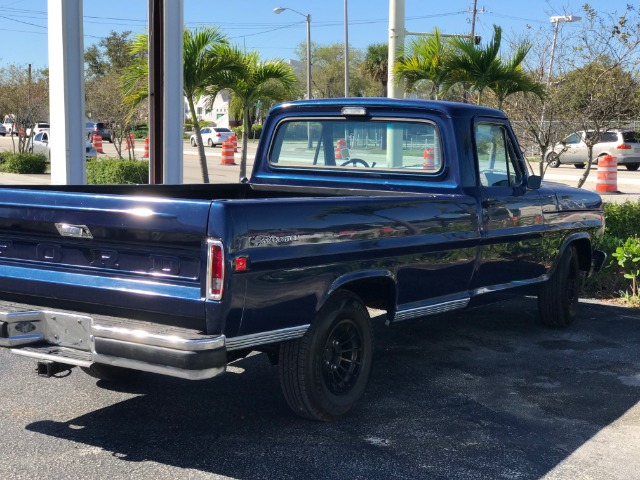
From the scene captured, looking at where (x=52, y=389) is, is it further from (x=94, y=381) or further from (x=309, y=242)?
(x=309, y=242)

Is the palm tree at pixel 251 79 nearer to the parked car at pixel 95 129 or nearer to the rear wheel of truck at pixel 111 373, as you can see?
the rear wheel of truck at pixel 111 373

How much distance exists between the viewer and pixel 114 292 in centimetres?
440

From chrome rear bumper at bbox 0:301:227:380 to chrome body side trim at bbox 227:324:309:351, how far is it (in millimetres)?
104

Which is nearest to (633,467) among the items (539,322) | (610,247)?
(539,322)

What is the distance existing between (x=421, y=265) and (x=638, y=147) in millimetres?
28810

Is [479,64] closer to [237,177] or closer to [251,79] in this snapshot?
[251,79]

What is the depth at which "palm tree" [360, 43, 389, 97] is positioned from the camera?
60.2m

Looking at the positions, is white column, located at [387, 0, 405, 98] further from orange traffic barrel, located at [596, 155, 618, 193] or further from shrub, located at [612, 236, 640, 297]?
orange traffic barrel, located at [596, 155, 618, 193]

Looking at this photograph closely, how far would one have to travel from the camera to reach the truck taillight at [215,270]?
13.4 feet

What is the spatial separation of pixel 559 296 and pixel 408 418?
9.32 feet

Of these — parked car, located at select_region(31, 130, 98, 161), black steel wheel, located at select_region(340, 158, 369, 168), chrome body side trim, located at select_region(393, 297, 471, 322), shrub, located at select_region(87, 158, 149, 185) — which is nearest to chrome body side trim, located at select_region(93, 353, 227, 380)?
chrome body side trim, located at select_region(393, 297, 471, 322)

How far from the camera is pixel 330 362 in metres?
5.00

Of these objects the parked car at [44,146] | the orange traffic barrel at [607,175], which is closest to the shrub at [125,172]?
the orange traffic barrel at [607,175]

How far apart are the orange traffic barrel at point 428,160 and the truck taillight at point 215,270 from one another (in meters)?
2.51
